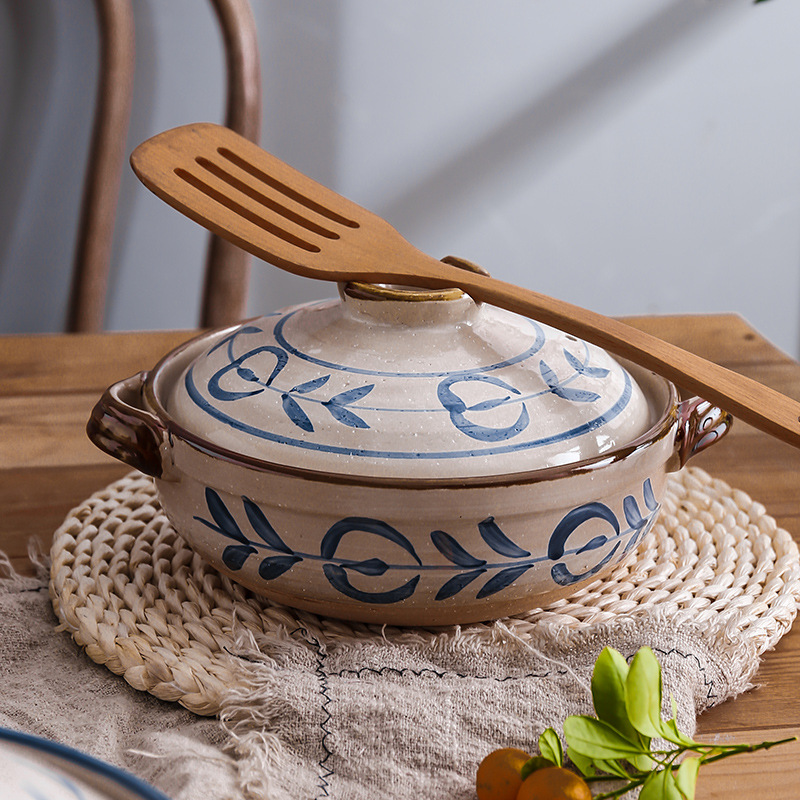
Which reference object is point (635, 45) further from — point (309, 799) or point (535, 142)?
point (309, 799)

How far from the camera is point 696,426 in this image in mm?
476

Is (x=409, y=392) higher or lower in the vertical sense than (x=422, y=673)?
higher

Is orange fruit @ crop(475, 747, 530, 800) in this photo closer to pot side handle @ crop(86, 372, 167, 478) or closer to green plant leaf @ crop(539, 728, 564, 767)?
green plant leaf @ crop(539, 728, 564, 767)

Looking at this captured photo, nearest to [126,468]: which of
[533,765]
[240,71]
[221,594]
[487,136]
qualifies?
[221,594]

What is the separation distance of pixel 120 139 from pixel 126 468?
70 centimetres

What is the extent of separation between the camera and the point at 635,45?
1.58 m

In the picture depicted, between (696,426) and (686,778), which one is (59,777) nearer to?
(686,778)

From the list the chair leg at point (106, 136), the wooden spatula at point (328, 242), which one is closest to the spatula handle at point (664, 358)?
the wooden spatula at point (328, 242)

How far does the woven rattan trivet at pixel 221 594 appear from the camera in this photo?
17.1 inches

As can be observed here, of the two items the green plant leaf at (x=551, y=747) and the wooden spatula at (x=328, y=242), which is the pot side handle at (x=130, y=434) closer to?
the wooden spatula at (x=328, y=242)

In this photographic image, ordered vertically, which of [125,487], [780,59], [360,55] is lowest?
[125,487]

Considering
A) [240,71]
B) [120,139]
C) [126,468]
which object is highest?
[240,71]

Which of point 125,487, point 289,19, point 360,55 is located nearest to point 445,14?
point 360,55

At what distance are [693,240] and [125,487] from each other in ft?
4.53
